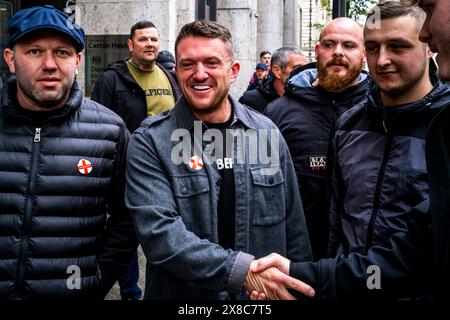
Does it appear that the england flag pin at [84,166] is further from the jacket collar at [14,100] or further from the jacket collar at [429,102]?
the jacket collar at [429,102]

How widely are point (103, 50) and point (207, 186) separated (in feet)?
21.9

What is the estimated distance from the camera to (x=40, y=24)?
3598 millimetres

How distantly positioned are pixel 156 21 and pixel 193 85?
6.39 m

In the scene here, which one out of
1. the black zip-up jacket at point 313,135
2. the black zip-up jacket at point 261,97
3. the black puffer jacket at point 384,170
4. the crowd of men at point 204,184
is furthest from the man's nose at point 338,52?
the black zip-up jacket at point 261,97

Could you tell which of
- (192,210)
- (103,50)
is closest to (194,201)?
(192,210)

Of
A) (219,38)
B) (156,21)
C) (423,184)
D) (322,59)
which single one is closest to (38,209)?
(219,38)

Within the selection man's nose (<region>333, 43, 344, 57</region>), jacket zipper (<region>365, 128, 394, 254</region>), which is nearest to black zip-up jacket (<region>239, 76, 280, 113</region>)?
man's nose (<region>333, 43, 344, 57</region>)

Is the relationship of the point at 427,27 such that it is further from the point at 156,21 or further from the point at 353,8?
the point at 353,8

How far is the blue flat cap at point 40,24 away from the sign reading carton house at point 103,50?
581 centimetres

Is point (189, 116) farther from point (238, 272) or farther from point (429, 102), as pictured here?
point (429, 102)

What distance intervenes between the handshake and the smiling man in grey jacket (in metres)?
0.01

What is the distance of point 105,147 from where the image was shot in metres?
3.72

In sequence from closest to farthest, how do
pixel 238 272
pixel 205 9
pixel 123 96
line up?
pixel 238 272 < pixel 123 96 < pixel 205 9

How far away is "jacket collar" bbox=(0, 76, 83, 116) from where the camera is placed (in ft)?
11.7
